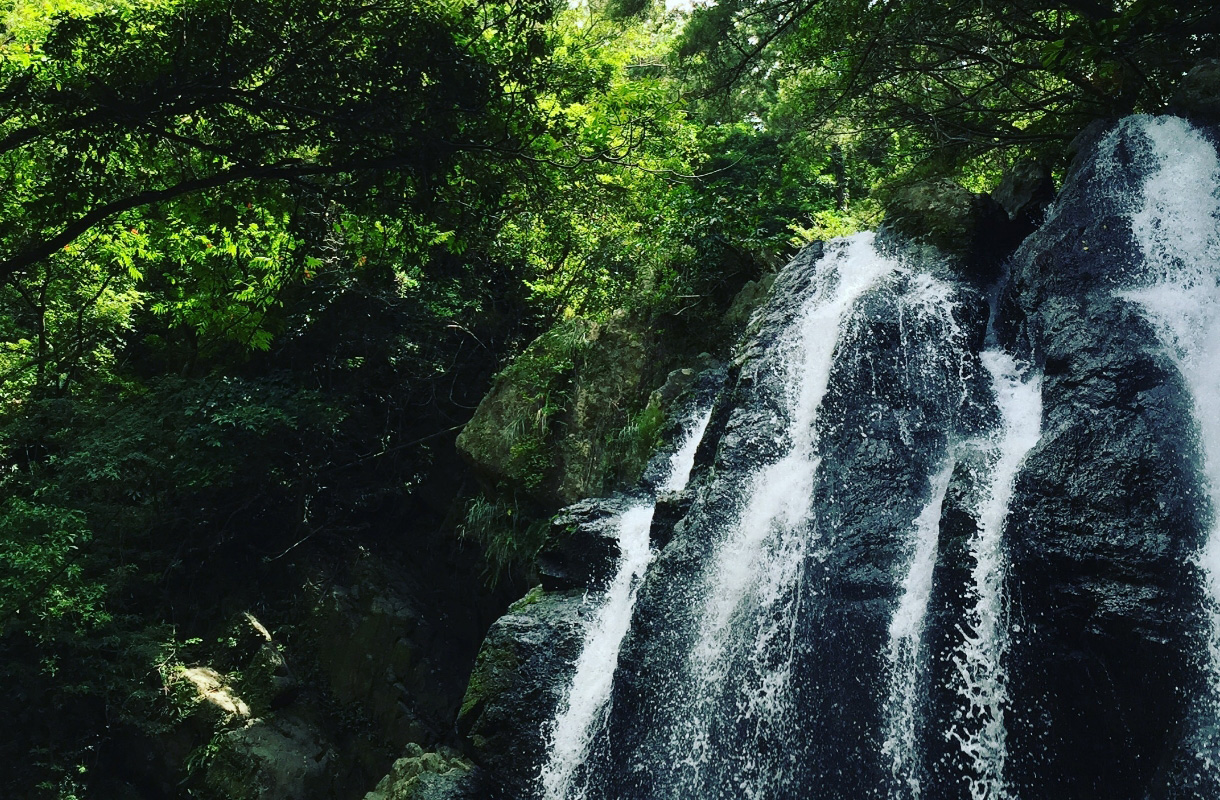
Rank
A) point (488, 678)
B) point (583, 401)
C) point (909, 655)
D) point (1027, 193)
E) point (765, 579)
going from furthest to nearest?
point (583, 401) → point (1027, 193) → point (488, 678) → point (765, 579) → point (909, 655)

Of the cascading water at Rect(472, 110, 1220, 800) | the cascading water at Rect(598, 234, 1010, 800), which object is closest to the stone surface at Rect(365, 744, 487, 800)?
the cascading water at Rect(472, 110, 1220, 800)

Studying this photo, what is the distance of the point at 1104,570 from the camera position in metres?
Answer: 4.71

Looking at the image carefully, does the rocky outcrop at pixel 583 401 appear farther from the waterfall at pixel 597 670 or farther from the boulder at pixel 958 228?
the boulder at pixel 958 228

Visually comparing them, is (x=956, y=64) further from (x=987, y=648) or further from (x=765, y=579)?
(x=987, y=648)

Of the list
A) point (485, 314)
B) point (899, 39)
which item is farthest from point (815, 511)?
point (485, 314)

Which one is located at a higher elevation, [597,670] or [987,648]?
[987,648]

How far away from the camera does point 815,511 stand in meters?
6.36

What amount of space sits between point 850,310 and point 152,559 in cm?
982

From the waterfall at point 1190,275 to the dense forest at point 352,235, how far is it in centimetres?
104

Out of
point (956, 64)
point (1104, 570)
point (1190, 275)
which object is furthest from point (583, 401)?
point (1104, 570)

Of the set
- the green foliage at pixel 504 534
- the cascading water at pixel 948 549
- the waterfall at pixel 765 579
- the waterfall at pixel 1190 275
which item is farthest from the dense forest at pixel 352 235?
the waterfall at pixel 765 579

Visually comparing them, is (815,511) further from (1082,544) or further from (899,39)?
(899,39)

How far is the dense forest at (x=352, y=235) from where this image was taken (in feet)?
15.6

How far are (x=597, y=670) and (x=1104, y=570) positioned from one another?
402 centimetres
